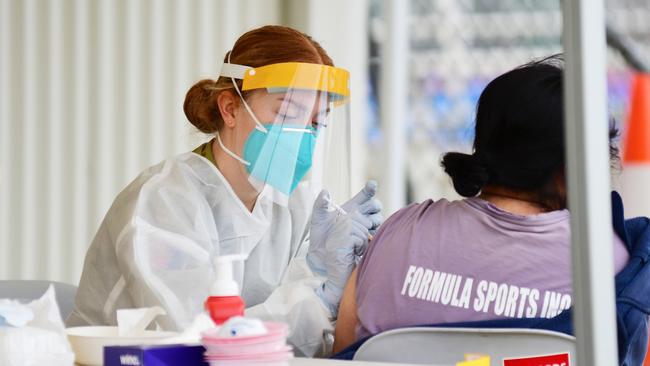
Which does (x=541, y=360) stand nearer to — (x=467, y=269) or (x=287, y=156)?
(x=467, y=269)

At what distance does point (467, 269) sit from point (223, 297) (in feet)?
1.72

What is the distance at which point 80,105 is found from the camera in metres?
3.15

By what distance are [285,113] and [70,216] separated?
1.87 m

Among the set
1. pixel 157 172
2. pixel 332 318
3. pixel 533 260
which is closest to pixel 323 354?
pixel 332 318

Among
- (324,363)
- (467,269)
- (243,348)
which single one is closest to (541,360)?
(467,269)

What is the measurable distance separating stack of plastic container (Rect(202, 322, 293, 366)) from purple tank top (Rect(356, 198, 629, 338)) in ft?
1.71

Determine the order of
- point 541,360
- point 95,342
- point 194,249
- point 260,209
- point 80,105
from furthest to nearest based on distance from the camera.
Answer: point 80,105, point 260,209, point 194,249, point 541,360, point 95,342

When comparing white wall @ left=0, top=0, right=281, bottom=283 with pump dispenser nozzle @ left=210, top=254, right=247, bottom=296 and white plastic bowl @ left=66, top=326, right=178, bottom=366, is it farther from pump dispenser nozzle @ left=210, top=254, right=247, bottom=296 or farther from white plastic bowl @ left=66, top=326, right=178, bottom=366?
pump dispenser nozzle @ left=210, top=254, right=247, bottom=296

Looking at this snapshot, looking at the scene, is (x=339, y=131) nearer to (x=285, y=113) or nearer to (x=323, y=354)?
(x=285, y=113)

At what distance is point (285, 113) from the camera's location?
148cm

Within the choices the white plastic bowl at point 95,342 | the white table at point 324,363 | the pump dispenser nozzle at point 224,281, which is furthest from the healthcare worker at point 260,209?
the pump dispenser nozzle at point 224,281

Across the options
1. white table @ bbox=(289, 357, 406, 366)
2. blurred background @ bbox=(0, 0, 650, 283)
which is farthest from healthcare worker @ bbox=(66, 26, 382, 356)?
blurred background @ bbox=(0, 0, 650, 283)

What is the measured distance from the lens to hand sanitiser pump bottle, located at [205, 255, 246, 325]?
90 centimetres

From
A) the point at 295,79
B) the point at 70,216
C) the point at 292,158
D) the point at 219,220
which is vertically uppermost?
the point at 295,79
